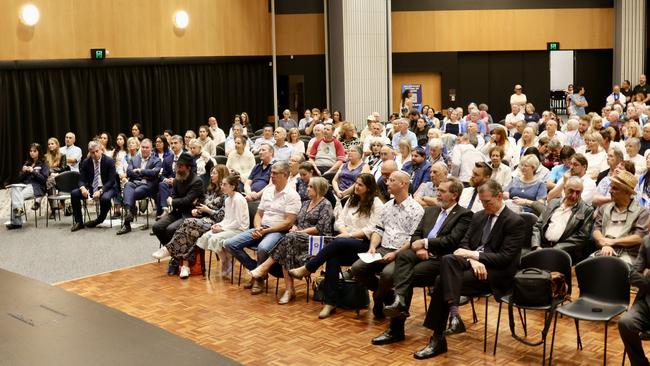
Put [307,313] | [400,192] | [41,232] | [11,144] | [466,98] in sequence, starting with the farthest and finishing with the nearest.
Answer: [466,98] < [11,144] < [41,232] < [307,313] < [400,192]

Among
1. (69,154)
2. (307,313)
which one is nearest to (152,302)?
(307,313)

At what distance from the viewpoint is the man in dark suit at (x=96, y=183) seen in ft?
37.0

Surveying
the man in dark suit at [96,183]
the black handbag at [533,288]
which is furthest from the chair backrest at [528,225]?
the man in dark suit at [96,183]

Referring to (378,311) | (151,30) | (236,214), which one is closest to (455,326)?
(378,311)

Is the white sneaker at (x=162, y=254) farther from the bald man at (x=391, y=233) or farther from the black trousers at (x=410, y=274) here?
the black trousers at (x=410, y=274)

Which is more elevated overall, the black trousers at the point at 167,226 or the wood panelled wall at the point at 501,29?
the wood panelled wall at the point at 501,29

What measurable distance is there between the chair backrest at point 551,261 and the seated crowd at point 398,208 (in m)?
0.10

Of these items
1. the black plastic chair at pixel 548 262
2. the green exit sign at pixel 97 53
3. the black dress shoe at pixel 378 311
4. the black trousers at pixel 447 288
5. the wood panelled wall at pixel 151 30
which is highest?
the wood panelled wall at pixel 151 30

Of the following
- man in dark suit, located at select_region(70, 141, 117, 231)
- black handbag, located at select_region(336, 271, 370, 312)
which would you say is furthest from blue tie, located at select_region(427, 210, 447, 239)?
man in dark suit, located at select_region(70, 141, 117, 231)

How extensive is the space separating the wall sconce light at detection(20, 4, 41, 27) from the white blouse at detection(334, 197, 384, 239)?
10.0m

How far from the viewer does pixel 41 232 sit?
36.6ft

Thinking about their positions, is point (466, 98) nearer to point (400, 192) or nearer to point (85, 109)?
point (85, 109)

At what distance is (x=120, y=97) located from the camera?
16.6 m

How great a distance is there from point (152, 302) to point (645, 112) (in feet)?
30.4
